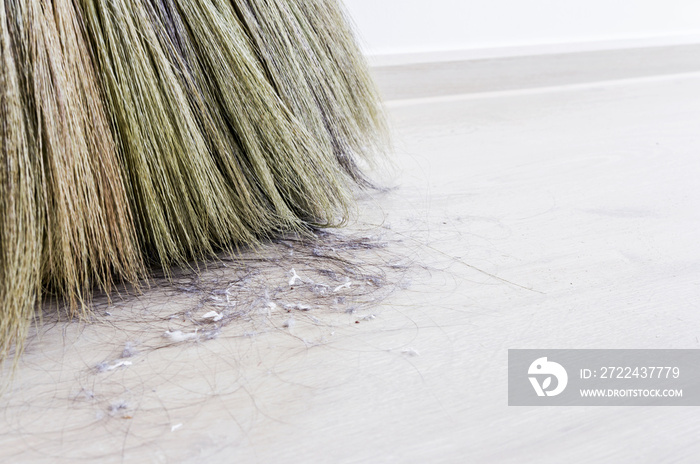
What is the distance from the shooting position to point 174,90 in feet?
1.46

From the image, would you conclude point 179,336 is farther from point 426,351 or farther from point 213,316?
point 426,351

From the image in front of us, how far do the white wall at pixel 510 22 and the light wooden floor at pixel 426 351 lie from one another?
0.47m

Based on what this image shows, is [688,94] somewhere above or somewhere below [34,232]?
above

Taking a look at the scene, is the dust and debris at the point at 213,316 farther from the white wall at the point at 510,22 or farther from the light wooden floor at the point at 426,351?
the white wall at the point at 510,22

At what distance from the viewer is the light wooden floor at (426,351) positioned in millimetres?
305

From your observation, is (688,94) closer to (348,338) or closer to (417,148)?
(417,148)

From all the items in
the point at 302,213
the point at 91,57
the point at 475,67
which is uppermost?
the point at 475,67

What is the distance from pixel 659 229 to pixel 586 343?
0.22m

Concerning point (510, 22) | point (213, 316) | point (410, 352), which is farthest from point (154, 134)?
point (510, 22)

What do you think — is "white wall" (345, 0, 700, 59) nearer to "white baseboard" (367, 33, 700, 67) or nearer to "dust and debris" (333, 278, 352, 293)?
"white baseboard" (367, 33, 700, 67)

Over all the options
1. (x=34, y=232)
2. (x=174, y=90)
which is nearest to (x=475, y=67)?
(x=174, y=90)

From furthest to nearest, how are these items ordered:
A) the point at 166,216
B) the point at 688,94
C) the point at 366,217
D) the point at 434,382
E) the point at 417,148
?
the point at 688,94, the point at 417,148, the point at 366,217, the point at 166,216, the point at 434,382

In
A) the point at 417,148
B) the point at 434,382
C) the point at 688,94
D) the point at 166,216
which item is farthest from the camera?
the point at 688,94

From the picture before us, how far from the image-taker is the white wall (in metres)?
1.02
